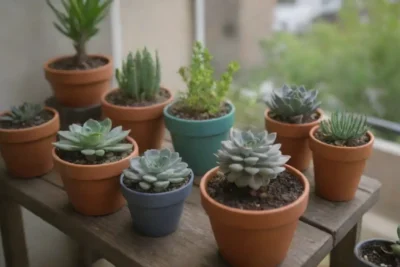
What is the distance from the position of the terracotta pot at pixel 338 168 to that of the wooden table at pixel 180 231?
21mm

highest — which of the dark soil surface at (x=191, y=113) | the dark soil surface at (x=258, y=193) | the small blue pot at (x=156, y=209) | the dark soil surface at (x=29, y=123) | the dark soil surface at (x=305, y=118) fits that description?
the dark soil surface at (x=191, y=113)

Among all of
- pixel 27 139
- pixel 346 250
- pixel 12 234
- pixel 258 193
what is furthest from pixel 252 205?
pixel 12 234

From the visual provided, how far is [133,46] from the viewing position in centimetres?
149

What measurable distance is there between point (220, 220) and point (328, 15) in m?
1.09

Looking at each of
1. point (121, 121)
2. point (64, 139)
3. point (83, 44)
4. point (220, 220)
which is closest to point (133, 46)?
point (83, 44)

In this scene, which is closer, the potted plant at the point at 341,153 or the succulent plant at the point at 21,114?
the potted plant at the point at 341,153

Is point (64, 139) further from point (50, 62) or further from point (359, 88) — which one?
point (359, 88)

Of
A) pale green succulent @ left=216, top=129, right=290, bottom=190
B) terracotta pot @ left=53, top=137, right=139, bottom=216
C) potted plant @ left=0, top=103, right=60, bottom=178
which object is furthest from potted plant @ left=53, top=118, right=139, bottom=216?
pale green succulent @ left=216, top=129, right=290, bottom=190

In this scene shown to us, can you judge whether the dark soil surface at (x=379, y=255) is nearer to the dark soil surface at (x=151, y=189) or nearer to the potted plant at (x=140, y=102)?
the dark soil surface at (x=151, y=189)

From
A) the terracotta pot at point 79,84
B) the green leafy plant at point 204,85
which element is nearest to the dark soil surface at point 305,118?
the green leafy plant at point 204,85

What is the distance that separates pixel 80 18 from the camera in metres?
1.17

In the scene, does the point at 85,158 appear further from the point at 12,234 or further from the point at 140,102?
the point at 12,234

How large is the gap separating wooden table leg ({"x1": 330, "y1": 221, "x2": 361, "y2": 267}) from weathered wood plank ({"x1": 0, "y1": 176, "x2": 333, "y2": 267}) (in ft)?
0.58

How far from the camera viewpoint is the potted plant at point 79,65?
117cm
